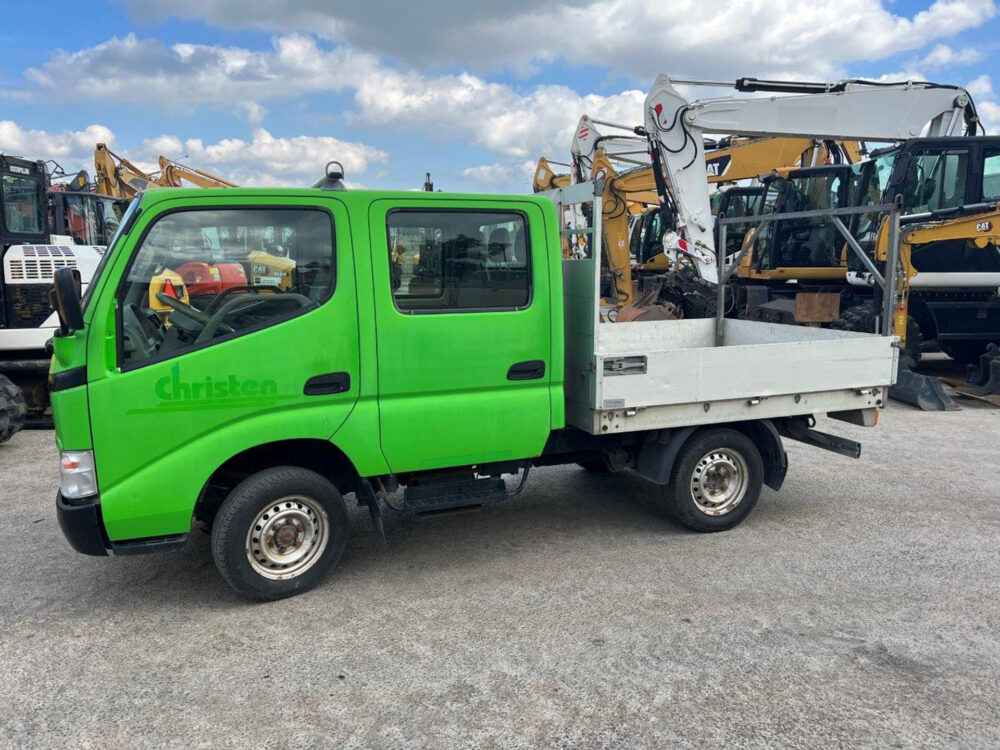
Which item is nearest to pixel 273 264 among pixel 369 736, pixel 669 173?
pixel 369 736

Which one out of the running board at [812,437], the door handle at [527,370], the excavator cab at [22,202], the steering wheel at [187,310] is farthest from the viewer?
the excavator cab at [22,202]

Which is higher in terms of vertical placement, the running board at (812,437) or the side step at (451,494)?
the running board at (812,437)

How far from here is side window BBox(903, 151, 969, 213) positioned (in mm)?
10336

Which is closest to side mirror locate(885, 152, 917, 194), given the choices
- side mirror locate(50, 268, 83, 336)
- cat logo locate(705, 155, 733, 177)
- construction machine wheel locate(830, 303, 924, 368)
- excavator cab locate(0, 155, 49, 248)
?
construction machine wheel locate(830, 303, 924, 368)

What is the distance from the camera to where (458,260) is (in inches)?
172

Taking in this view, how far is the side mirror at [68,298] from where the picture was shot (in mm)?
3516

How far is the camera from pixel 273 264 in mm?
4008

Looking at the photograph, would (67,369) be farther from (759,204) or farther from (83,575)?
(759,204)

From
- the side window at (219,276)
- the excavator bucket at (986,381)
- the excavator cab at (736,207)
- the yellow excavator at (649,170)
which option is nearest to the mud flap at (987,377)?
the excavator bucket at (986,381)

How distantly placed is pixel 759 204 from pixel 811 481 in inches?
321

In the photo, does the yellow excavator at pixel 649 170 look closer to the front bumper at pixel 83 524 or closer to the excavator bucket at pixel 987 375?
the excavator bucket at pixel 987 375

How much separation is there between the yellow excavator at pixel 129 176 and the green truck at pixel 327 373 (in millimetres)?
13222

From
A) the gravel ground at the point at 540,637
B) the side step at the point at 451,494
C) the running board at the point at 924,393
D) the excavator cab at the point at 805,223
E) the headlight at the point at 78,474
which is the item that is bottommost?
the gravel ground at the point at 540,637

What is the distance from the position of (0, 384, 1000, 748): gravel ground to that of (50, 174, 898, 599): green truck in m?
0.46
